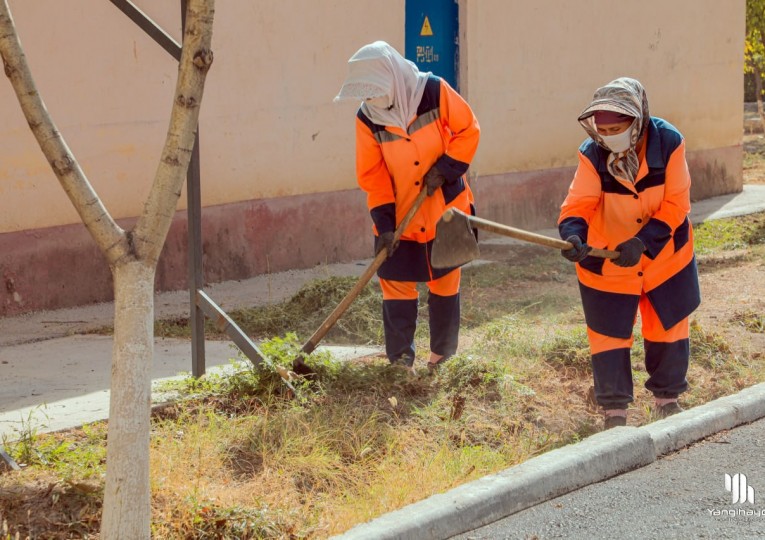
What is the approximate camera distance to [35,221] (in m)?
8.14

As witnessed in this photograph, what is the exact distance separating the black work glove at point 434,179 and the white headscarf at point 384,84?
0.89ft

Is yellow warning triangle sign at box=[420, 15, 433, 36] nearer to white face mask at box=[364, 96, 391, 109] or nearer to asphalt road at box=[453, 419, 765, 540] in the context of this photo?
white face mask at box=[364, 96, 391, 109]

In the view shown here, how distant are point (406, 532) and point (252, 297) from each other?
492 centimetres

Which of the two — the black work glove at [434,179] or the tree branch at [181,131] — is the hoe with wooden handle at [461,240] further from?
the tree branch at [181,131]

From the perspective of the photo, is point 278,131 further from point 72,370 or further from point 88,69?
point 72,370

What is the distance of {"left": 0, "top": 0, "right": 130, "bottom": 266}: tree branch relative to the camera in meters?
3.79

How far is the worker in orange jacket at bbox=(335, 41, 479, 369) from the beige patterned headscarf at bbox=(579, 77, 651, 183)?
3.25 ft

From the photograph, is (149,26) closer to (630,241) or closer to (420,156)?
(420,156)

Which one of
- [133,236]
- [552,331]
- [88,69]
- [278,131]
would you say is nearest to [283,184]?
[278,131]

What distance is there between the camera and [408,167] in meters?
6.22

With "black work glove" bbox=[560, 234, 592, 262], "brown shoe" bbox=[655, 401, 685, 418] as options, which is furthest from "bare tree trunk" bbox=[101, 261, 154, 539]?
"brown shoe" bbox=[655, 401, 685, 418]

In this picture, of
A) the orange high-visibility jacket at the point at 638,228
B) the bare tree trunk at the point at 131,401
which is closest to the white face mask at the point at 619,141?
the orange high-visibility jacket at the point at 638,228

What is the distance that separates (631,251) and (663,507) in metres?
1.21

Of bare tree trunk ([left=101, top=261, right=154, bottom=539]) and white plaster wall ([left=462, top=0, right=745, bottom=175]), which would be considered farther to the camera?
white plaster wall ([left=462, top=0, right=745, bottom=175])
